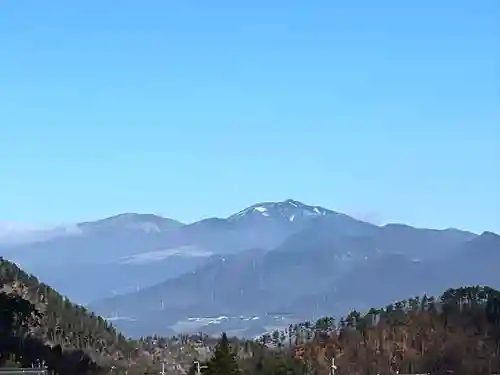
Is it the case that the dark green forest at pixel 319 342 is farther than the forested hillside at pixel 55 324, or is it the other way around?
the forested hillside at pixel 55 324

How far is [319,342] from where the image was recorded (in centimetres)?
14488

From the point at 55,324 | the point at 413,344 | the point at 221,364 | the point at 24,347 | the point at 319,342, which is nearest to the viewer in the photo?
the point at 221,364

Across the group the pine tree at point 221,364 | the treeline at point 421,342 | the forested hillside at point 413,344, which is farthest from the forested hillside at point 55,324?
the pine tree at point 221,364

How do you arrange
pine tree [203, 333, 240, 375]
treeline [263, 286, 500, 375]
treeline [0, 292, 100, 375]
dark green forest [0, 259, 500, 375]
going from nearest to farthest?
pine tree [203, 333, 240, 375], treeline [0, 292, 100, 375], dark green forest [0, 259, 500, 375], treeline [263, 286, 500, 375]

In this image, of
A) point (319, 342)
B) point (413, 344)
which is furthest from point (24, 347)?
point (319, 342)

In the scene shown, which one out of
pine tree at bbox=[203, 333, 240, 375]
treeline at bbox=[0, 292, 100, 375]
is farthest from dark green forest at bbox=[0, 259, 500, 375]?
pine tree at bbox=[203, 333, 240, 375]

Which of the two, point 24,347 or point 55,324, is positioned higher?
point 55,324

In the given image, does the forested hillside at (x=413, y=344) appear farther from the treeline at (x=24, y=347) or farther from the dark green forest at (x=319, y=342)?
the treeline at (x=24, y=347)

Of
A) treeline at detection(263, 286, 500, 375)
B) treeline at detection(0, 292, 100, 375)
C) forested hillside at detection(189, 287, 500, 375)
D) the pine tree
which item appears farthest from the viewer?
treeline at detection(263, 286, 500, 375)

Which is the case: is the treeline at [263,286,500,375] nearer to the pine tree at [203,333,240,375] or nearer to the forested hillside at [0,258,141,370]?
the forested hillside at [0,258,141,370]

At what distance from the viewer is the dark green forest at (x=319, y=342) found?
10494 centimetres

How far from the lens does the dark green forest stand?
105 metres

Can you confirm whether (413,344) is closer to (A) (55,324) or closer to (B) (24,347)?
(A) (55,324)

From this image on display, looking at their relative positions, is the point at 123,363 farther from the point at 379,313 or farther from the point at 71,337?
the point at 379,313
